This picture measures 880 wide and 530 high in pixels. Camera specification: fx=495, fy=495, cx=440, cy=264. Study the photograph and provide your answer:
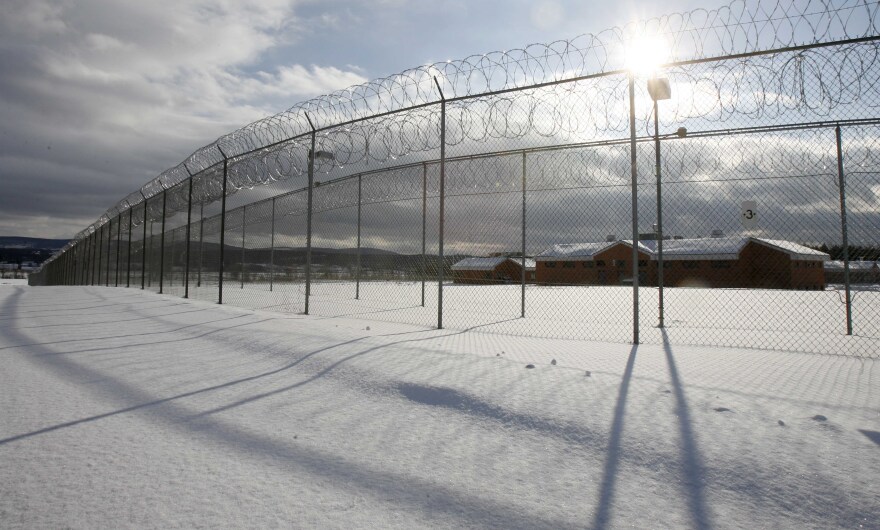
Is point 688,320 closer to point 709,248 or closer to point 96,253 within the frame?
point 709,248

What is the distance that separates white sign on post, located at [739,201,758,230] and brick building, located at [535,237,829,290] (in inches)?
170

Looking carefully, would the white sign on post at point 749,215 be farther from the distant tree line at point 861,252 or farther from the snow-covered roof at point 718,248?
the snow-covered roof at point 718,248

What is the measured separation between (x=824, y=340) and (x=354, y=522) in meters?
6.69

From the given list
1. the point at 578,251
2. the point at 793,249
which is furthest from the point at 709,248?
the point at 578,251

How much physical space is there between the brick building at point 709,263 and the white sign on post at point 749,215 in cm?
431

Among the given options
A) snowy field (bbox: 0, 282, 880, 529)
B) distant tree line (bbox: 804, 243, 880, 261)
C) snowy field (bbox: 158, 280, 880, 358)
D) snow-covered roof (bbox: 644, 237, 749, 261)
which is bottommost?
snowy field (bbox: 0, 282, 880, 529)

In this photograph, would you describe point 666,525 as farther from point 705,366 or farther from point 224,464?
point 705,366

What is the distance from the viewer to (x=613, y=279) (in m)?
19.8

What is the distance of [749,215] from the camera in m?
5.95

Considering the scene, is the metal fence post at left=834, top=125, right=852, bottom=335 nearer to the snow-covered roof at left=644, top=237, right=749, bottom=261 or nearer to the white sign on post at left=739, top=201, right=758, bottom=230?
the white sign on post at left=739, top=201, right=758, bottom=230

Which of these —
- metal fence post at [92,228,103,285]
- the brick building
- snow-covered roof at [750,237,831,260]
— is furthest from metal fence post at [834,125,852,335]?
metal fence post at [92,228,103,285]

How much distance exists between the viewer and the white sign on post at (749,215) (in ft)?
19.3

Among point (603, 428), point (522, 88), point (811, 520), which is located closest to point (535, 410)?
point (603, 428)

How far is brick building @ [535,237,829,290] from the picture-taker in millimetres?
13461
